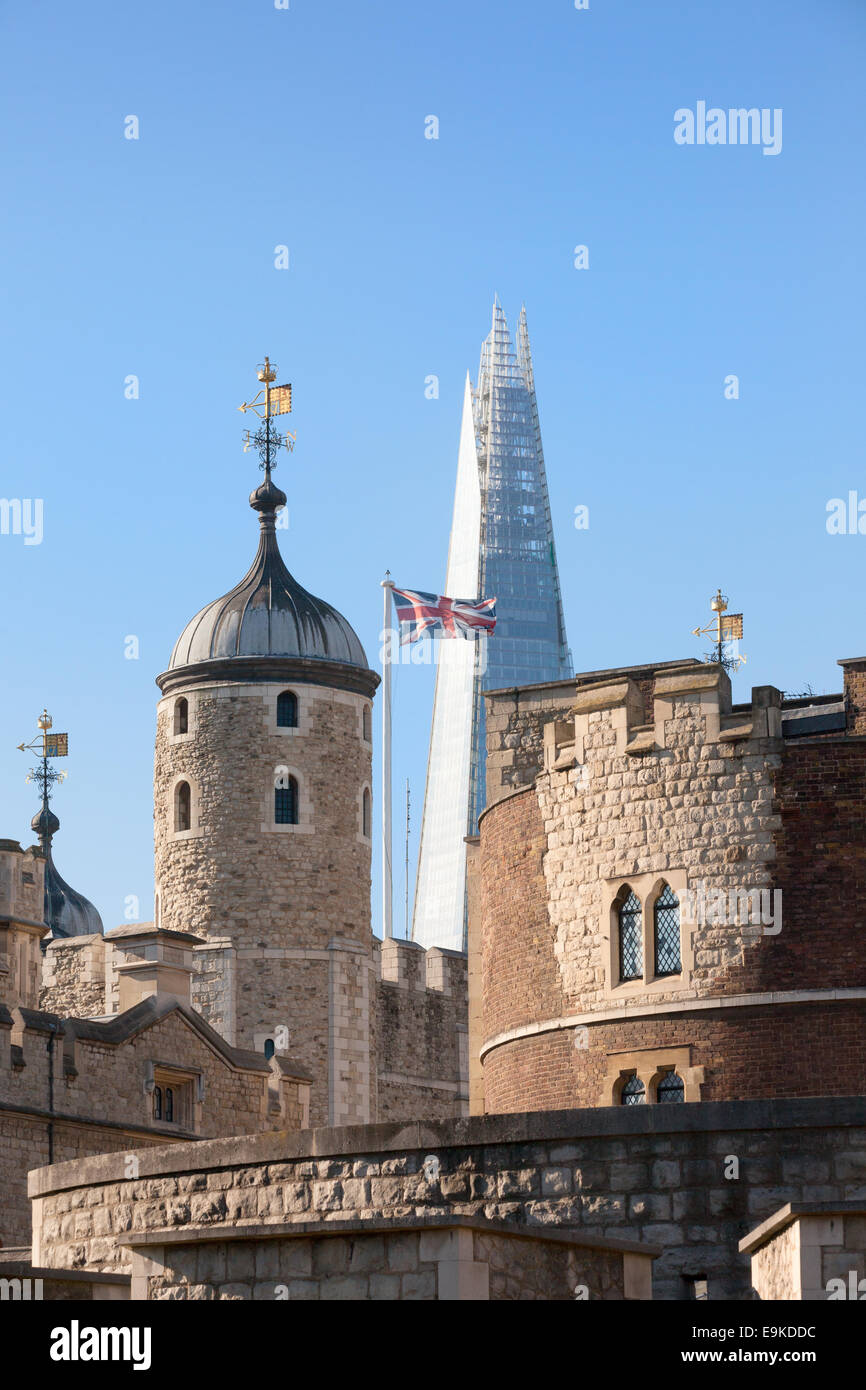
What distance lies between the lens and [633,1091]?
76.6ft

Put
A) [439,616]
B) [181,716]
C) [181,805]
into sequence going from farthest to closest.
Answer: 1. [439,616]
2. [181,716]
3. [181,805]

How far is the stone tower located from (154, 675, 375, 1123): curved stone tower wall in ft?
0.09

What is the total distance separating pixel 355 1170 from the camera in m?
15.4

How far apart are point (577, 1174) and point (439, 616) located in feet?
128

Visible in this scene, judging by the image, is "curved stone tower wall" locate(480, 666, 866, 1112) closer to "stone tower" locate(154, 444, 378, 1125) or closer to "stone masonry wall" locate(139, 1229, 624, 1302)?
"stone masonry wall" locate(139, 1229, 624, 1302)

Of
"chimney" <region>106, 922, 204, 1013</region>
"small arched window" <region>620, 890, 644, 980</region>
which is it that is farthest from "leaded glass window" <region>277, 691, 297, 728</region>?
"small arched window" <region>620, 890, 644, 980</region>

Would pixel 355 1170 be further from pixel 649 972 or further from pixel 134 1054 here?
pixel 134 1054

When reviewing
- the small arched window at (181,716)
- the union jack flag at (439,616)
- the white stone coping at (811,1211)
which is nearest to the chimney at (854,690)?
the white stone coping at (811,1211)

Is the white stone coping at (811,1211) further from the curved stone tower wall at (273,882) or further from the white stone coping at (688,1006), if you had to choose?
the curved stone tower wall at (273,882)

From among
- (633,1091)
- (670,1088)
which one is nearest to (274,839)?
(633,1091)

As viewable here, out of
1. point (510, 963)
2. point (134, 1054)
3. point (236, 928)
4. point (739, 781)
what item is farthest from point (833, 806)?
point (236, 928)

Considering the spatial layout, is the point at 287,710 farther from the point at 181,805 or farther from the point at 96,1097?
the point at 96,1097

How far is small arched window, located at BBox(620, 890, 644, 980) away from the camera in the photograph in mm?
23438

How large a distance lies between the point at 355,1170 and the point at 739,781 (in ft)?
28.3
